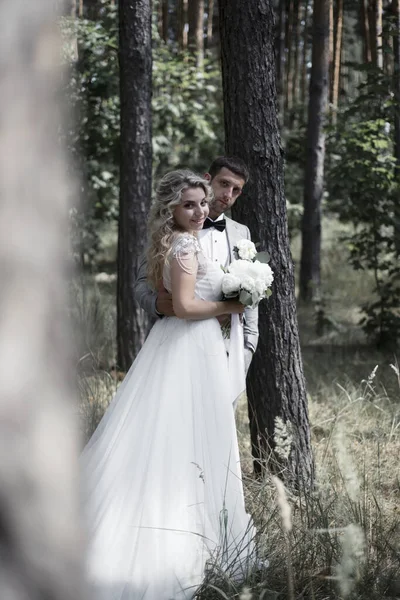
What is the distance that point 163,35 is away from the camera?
21.6 m

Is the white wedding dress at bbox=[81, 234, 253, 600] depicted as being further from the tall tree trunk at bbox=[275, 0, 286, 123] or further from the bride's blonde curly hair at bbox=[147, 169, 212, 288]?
the tall tree trunk at bbox=[275, 0, 286, 123]

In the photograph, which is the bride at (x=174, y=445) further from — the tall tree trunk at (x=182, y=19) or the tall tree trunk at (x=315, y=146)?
the tall tree trunk at (x=182, y=19)

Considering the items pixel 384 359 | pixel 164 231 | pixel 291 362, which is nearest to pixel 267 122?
pixel 164 231

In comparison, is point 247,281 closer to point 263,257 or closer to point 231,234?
point 263,257

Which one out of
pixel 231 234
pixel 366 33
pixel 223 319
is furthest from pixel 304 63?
pixel 223 319

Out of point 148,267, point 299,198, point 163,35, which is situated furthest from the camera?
point 163,35

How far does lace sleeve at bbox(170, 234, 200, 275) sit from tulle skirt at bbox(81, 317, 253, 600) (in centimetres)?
33

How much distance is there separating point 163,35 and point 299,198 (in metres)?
6.22

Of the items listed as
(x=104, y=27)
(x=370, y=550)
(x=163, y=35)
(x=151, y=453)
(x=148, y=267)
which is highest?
(x=163, y=35)

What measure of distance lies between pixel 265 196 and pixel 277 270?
0.44 meters

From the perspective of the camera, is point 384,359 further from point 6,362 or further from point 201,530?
point 6,362

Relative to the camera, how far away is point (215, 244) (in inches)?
164

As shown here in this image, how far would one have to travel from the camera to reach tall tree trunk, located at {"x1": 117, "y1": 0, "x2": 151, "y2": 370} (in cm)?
763

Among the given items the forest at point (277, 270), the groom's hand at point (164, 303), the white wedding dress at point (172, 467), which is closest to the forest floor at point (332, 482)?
the forest at point (277, 270)
